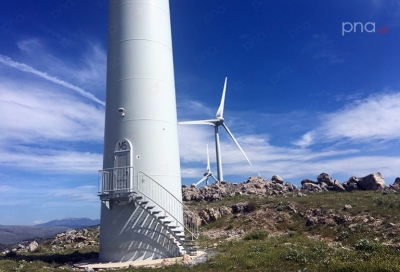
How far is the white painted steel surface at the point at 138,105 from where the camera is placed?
60.0 feet

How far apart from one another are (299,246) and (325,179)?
30430 millimetres

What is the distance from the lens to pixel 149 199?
704 inches

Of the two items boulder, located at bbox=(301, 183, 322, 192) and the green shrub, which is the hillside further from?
boulder, located at bbox=(301, 183, 322, 192)

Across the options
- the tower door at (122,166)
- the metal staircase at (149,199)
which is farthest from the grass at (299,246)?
the tower door at (122,166)

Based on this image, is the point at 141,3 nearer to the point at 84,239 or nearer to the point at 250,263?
the point at 250,263

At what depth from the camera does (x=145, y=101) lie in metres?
18.9

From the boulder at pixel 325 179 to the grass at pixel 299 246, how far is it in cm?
1321

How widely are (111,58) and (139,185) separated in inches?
302

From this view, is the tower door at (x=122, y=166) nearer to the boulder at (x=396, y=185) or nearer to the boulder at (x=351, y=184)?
the boulder at (x=396, y=185)

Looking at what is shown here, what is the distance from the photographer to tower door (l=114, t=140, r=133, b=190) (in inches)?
713

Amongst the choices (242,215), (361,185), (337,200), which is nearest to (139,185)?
(242,215)

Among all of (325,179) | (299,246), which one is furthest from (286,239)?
(325,179)

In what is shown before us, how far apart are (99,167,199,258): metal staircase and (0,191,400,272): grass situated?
256 cm

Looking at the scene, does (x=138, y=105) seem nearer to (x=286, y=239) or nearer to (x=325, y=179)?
(x=286, y=239)
